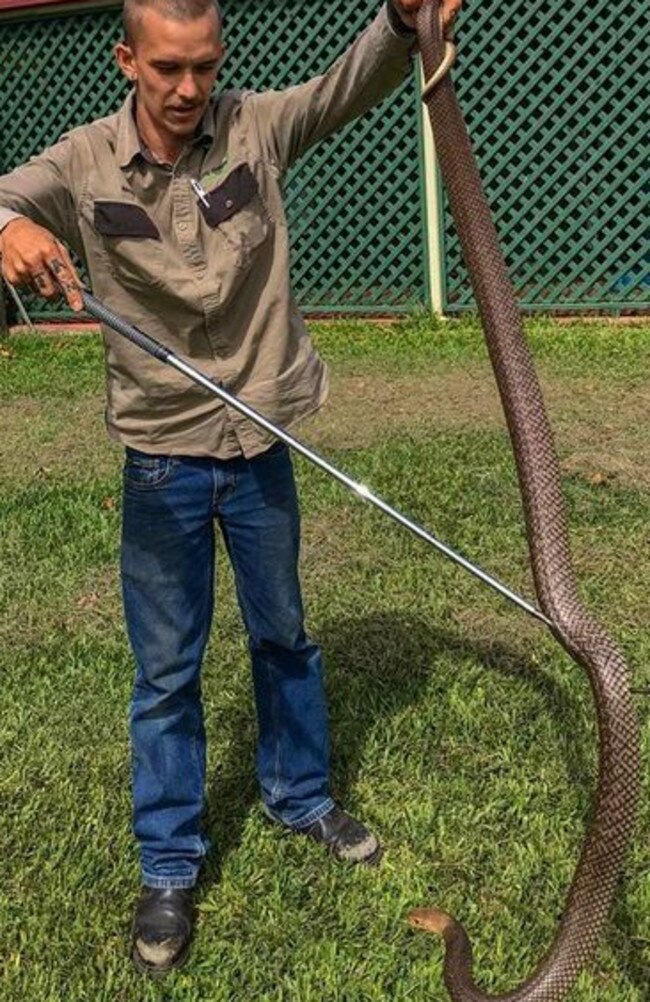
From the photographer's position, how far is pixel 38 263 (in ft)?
7.08

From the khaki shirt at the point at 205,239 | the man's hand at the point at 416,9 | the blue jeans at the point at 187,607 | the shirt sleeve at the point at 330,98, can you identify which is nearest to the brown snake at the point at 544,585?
the man's hand at the point at 416,9

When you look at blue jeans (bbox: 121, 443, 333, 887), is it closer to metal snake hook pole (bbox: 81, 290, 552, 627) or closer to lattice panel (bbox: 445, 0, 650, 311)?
metal snake hook pole (bbox: 81, 290, 552, 627)

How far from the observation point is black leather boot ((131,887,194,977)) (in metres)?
2.69

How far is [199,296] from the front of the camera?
2561 millimetres

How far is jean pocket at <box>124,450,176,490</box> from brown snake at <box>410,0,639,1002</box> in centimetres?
80

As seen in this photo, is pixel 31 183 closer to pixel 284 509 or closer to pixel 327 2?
pixel 284 509

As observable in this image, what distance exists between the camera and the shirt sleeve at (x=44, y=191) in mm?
2414

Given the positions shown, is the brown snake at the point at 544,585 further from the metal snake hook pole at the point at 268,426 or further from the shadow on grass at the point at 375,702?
the shadow on grass at the point at 375,702

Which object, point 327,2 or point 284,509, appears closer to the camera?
point 284,509

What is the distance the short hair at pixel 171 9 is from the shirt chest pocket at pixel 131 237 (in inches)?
12.9

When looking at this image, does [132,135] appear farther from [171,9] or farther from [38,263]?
[38,263]

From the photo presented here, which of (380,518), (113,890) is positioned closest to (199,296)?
(113,890)

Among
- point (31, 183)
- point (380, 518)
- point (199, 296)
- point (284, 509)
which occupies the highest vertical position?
point (31, 183)

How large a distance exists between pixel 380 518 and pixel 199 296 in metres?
2.74
